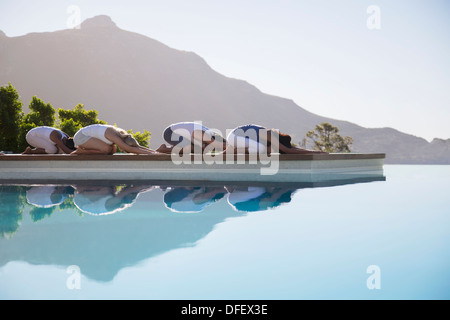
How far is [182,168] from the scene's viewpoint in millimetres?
10383

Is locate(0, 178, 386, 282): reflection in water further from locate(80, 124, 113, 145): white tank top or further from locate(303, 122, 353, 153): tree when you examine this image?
locate(303, 122, 353, 153): tree

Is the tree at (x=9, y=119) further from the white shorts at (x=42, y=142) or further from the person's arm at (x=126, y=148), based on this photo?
the person's arm at (x=126, y=148)

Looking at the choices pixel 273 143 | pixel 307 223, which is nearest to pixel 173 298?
pixel 307 223

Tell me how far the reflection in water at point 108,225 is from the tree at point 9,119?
719 inches

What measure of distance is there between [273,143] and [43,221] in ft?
23.7

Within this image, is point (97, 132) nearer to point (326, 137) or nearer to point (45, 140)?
point (45, 140)

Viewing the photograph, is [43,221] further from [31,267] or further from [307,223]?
[307,223]

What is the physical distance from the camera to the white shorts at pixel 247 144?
33.4ft

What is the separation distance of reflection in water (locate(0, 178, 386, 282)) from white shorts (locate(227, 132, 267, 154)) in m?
3.19

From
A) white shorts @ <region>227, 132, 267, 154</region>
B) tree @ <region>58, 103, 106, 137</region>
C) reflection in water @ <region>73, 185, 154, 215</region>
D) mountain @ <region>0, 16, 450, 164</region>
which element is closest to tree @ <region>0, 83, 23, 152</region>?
tree @ <region>58, 103, 106, 137</region>

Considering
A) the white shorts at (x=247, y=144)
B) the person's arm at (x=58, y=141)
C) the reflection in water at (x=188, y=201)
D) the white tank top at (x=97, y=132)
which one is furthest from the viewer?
the person's arm at (x=58, y=141)

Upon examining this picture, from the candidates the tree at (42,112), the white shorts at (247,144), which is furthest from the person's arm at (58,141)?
the tree at (42,112)

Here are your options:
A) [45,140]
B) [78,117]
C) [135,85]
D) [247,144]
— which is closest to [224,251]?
[247,144]

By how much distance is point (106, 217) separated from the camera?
15.3ft
